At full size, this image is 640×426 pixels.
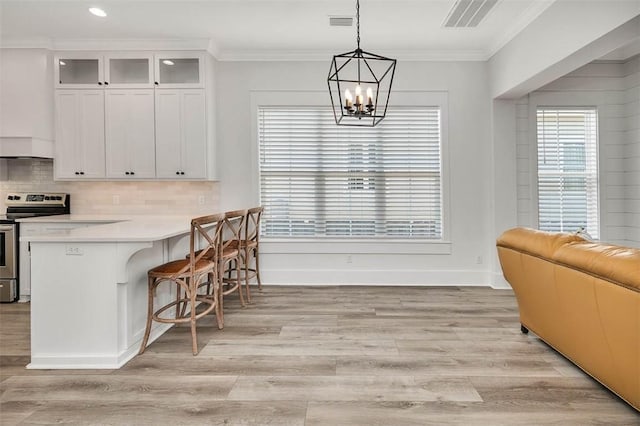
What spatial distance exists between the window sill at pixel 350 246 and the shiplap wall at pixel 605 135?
1.21m

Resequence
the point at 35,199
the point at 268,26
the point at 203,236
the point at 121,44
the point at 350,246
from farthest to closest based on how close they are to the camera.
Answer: the point at 350,246 < the point at 35,199 < the point at 121,44 < the point at 268,26 < the point at 203,236

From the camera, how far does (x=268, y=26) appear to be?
156 inches

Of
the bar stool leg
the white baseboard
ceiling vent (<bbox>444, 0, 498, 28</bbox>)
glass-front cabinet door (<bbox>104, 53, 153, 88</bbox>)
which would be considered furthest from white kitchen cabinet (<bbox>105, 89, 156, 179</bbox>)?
ceiling vent (<bbox>444, 0, 498, 28</bbox>)

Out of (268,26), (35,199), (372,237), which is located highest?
(268,26)

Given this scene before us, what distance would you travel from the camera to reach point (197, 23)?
3898mm

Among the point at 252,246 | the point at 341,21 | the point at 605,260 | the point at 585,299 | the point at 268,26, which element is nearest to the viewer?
the point at 605,260

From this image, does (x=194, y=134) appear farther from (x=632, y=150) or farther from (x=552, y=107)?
(x=632, y=150)

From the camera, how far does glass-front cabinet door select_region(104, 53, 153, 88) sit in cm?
436

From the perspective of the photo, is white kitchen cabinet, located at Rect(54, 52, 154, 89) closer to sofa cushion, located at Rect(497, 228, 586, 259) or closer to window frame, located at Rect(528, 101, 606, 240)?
sofa cushion, located at Rect(497, 228, 586, 259)

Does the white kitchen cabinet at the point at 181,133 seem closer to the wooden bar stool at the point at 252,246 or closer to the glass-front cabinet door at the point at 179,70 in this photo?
the glass-front cabinet door at the point at 179,70

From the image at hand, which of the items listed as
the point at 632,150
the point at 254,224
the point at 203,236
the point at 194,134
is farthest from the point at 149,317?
the point at 632,150

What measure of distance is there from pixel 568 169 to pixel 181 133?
16.4ft

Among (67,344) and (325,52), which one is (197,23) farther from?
(67,344)

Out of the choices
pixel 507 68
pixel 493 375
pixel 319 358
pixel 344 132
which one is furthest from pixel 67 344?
pixel 507 68
